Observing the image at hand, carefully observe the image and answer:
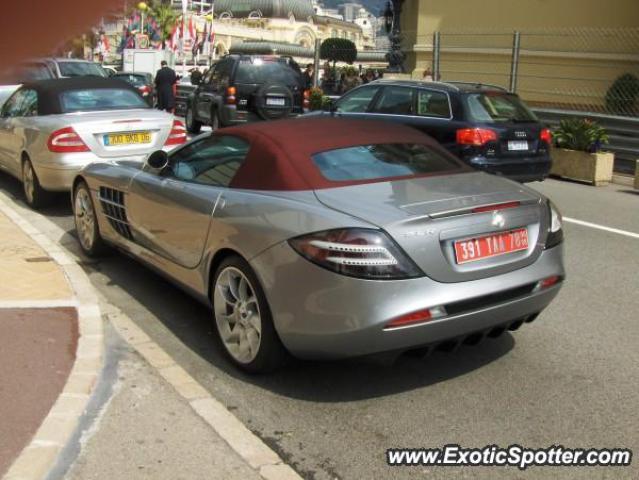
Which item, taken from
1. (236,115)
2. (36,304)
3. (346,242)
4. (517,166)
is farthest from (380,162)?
(236,115)

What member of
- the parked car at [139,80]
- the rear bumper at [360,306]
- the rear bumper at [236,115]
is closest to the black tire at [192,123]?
the rear bumper at [236,115]

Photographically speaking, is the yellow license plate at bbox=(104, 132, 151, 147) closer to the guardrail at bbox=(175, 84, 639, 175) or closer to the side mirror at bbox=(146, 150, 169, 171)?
the side mirror at bbox=(146, 150, 169, 171)

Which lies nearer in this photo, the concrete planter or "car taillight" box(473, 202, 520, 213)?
"car taillight" box(473, 202, 520, 213)

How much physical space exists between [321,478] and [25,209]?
22.6 ft

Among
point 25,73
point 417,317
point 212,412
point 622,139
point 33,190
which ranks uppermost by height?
point 25,73

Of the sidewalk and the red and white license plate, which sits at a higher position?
the red and white license plate

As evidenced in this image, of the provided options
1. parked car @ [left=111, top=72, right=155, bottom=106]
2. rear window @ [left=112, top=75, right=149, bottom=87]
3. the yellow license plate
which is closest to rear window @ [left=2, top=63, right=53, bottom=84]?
the yellow license plate

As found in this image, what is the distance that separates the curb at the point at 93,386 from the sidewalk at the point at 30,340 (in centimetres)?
6

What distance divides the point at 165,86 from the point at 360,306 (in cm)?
1857

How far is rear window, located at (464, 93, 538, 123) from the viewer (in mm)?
9266

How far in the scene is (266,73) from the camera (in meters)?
16.9

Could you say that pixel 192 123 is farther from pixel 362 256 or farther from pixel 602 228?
pixel 362 256

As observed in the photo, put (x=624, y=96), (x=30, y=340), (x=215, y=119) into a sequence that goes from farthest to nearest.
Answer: (x=624, y=96), (x=215, y=119), (x=30, y=340)

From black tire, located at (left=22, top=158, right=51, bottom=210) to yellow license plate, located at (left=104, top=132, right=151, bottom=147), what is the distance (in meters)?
0.97
